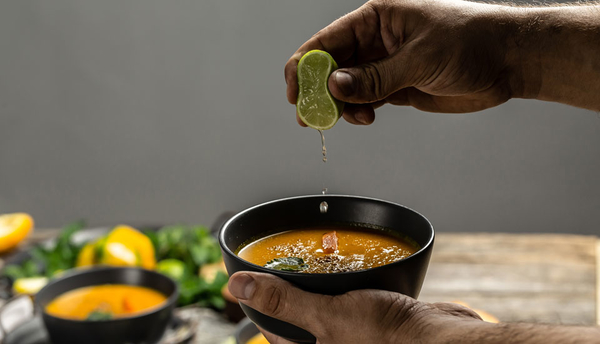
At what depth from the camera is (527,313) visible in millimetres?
2072

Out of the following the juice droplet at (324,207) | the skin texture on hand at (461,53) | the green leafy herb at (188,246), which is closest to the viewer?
the juice droplet at (324,207)

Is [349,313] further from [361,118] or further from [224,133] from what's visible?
[224,133]

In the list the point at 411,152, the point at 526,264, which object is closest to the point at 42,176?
the point at 411,152

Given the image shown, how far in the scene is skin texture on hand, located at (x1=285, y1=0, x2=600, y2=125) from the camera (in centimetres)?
133

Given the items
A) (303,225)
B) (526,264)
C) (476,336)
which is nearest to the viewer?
(476,336)

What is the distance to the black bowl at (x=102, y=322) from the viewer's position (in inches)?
69.1

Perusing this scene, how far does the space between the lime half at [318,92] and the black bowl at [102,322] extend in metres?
0.88

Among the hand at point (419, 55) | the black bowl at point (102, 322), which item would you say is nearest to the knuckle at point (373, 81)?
the hand at point (419, 55)

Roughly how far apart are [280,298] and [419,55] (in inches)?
26.4

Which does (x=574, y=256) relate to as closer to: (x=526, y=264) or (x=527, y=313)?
(x=526, y=264)

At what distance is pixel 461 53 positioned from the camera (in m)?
1.36

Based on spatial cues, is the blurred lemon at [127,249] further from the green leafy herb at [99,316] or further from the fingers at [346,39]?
the fingers at [346,39]

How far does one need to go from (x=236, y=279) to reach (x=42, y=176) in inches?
169

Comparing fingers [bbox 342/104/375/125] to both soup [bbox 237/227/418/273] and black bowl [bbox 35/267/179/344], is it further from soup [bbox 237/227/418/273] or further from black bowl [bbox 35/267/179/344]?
black bowl [bbox 35/267/179/344]
